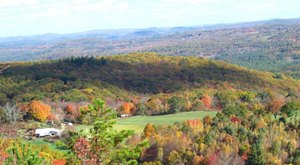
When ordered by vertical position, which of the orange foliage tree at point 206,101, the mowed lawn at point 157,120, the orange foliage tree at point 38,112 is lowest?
the orange foliage tree at point 206,101

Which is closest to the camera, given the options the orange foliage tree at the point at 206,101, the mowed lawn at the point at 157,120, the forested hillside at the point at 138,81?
the mowed lawn at the point at 157,120

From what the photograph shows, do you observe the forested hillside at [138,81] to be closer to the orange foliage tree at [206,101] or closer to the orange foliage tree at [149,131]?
the orange foliage tree at [206,101]

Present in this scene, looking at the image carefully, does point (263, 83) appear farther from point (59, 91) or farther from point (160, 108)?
point (59, 91)

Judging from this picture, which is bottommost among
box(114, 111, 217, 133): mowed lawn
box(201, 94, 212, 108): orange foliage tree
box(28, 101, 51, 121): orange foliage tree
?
box(201, 94, 212, 108): orange foliage tree

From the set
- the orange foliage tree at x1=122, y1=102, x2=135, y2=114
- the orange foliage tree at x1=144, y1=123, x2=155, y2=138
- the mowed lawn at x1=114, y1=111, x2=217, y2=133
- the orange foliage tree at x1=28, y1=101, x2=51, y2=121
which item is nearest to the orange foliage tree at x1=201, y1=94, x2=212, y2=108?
the mowed lawn at x1=114, y1=111, x2=217, y2=133

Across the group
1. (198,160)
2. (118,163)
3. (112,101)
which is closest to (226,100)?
(112,101)

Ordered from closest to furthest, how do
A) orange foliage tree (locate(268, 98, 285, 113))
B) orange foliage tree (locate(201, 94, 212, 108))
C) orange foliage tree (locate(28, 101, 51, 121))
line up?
orange foliage tree (locate(268, 98, 285, 113)), orange foliage tree (locate(28, 101, 51, 121)), orange foliage tree (locate(201, 94, 212, 108))

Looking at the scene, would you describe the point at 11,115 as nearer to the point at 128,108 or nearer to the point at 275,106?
the point at 128,108

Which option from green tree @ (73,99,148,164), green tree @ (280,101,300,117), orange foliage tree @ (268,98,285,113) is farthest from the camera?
orange foliage tree @ (268,98,285,113)

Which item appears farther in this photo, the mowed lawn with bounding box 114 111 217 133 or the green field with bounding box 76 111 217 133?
the mowed lawn with bounding box 114 111 217 133

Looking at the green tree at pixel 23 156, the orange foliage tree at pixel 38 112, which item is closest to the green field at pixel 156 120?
the orange foliage tree at pixel 38 112

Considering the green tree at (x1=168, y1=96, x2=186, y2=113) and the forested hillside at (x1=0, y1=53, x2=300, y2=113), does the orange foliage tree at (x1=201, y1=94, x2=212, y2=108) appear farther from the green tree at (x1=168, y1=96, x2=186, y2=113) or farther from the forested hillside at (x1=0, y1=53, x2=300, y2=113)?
the green tree at (x1=168, y1=96, x2=186, y2=113)
